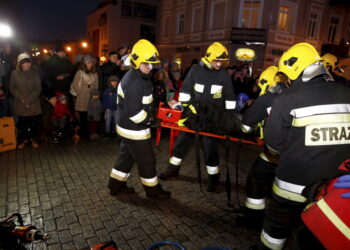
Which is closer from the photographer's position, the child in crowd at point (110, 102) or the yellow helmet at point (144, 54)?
the yellow helmet at point (144, 54)

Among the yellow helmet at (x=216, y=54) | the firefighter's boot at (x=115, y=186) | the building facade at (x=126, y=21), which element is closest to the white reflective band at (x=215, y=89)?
the yellow helmet at (x=216, y=54)

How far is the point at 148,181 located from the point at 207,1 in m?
20.6

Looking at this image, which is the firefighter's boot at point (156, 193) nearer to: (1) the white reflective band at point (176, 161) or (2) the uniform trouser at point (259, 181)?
(1) the white reflective band at point (176, 161)

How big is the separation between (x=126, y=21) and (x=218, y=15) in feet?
61.7

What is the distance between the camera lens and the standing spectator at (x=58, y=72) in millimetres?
7047

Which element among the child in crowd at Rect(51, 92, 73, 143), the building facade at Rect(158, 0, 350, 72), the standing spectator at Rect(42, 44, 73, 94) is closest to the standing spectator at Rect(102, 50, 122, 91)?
the standing spectator at Rect(42, 44, 73, 94)

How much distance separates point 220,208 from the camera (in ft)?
13.0

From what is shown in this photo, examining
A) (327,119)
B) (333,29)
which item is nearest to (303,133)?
(327,119)

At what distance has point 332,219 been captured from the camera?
1.49m

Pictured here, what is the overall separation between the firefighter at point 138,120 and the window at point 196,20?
2004 cm

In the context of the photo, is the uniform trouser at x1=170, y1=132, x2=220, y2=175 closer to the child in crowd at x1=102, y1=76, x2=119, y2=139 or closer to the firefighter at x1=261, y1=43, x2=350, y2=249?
the firefighter at x1=261, y1=43, x2=350, y2=249

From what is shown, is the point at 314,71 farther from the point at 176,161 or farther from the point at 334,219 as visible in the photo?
the point at 176,161

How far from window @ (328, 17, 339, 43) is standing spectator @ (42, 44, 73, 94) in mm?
23528

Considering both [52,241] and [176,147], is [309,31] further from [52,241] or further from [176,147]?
[52,241]
